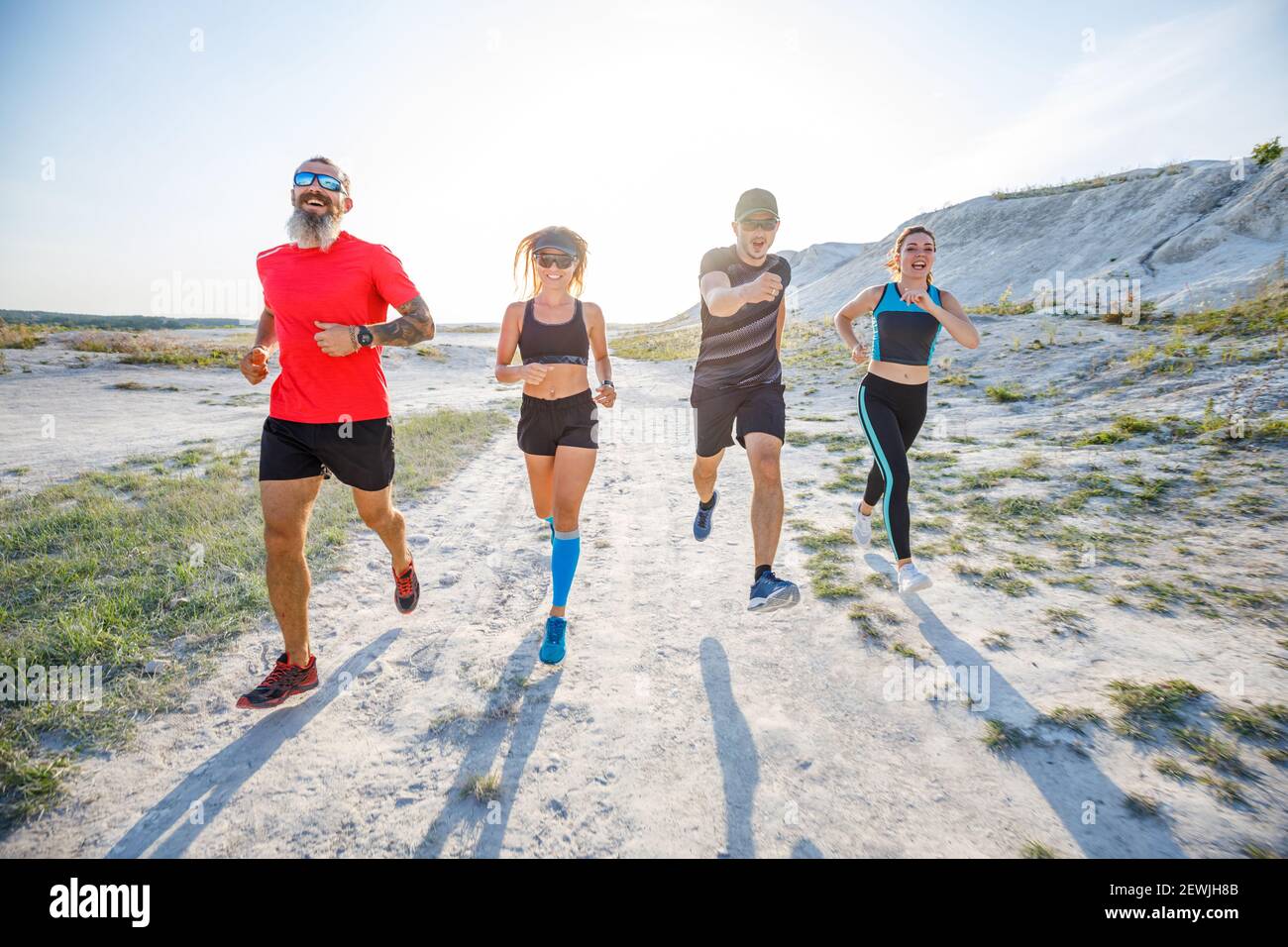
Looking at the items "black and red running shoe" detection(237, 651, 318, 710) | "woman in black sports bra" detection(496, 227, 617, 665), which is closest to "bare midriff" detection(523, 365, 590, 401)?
"woman in black sports bra" detection(496, 227, 617, 665)

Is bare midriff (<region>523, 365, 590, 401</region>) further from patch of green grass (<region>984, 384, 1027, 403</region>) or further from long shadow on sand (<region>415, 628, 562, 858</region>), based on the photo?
patch of green grass (<region>984, 384, 1027, 403</region>)

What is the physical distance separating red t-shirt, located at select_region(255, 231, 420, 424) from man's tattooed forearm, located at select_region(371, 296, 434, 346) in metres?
0.07

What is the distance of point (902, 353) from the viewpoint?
489 cm

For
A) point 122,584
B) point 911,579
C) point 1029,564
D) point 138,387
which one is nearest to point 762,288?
point 911,579

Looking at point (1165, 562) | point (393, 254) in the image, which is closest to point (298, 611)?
point (393, 254)

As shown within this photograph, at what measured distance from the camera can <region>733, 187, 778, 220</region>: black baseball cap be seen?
13.6 feet

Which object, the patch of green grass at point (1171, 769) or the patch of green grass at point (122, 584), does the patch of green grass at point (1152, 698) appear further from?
the patch of green grass at point (122, 584)

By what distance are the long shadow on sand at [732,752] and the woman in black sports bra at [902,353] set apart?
197 centimetres

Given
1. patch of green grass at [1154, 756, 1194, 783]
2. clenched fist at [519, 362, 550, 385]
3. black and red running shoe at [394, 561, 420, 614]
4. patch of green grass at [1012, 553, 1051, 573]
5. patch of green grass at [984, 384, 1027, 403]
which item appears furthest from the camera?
patch of green grass at [984, 384, 1027, 403]

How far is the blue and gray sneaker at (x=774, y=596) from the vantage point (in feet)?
11.8

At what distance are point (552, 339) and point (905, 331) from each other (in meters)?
3.21

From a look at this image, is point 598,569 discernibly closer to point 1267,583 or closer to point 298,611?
point 298,611

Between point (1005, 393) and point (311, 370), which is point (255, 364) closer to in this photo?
point (311, 370)
